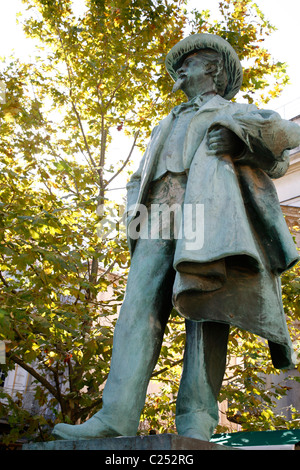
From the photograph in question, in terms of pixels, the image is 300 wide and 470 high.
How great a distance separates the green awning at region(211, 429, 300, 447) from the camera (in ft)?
22.8

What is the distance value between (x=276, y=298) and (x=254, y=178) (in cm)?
63

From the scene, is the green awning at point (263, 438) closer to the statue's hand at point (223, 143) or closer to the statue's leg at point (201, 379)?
the statue's leg at point (201, 379)

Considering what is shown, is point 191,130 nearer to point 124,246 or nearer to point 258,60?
point 124,246

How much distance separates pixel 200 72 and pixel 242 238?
4.18ft

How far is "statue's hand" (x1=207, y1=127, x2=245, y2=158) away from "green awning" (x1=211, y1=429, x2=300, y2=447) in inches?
205

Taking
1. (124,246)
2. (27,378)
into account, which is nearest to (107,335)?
(124,246)

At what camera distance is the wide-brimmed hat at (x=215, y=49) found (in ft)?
10.2

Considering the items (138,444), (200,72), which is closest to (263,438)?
(200,72)

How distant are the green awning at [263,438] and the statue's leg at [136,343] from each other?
500 cm

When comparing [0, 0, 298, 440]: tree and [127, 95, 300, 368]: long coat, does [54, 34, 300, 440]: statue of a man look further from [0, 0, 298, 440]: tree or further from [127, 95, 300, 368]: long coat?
[0, 0, 298, 440]: tree

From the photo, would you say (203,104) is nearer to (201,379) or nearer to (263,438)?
(201,379)

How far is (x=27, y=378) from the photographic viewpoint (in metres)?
16.5

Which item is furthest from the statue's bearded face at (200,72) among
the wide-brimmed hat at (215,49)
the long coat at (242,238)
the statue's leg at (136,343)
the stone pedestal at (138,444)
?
the stone pedestal at (138,444)

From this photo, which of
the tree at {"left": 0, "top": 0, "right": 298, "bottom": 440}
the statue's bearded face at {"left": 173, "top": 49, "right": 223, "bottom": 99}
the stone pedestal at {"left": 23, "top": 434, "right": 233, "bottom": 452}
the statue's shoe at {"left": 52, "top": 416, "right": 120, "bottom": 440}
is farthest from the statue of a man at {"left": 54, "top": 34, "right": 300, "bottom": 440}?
the tree at {"left": 0, "top": 0, "right": 298, "bottom": 440}
